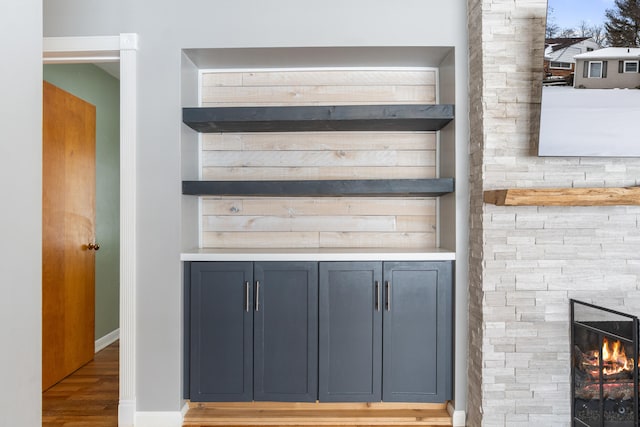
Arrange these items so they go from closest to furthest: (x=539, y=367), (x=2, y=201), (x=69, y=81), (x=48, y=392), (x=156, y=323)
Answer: (x=2, y=201), (x=539, y=367), (x=156, y=323), (x=48, y=392), (x=69, y=81)

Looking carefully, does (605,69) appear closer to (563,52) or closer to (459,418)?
(563,52)

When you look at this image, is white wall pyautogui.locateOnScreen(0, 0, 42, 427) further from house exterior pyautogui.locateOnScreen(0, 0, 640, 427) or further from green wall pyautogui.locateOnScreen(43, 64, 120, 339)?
green wall pyautogui.locateOnScreen(43, 64, 120, 339)

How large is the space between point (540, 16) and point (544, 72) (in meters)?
0.36

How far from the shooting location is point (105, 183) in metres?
3.90

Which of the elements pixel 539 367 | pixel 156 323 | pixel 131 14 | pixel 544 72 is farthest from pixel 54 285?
pixel 544 72

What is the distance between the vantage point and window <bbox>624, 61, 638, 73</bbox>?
203 cm

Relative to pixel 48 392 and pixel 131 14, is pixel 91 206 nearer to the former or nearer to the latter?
pixel 48 392

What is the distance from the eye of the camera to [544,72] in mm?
2074

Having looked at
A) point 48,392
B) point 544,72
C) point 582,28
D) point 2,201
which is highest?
point 582,28

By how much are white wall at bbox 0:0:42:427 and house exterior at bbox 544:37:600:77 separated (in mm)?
2179

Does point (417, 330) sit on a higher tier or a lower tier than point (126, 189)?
lower

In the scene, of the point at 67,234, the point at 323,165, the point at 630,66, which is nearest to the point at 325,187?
the point at 323,165

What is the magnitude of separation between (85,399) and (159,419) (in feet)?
2.39

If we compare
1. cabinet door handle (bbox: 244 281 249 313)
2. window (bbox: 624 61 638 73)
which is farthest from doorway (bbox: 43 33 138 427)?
window (bbox: 624 61 638 73)
